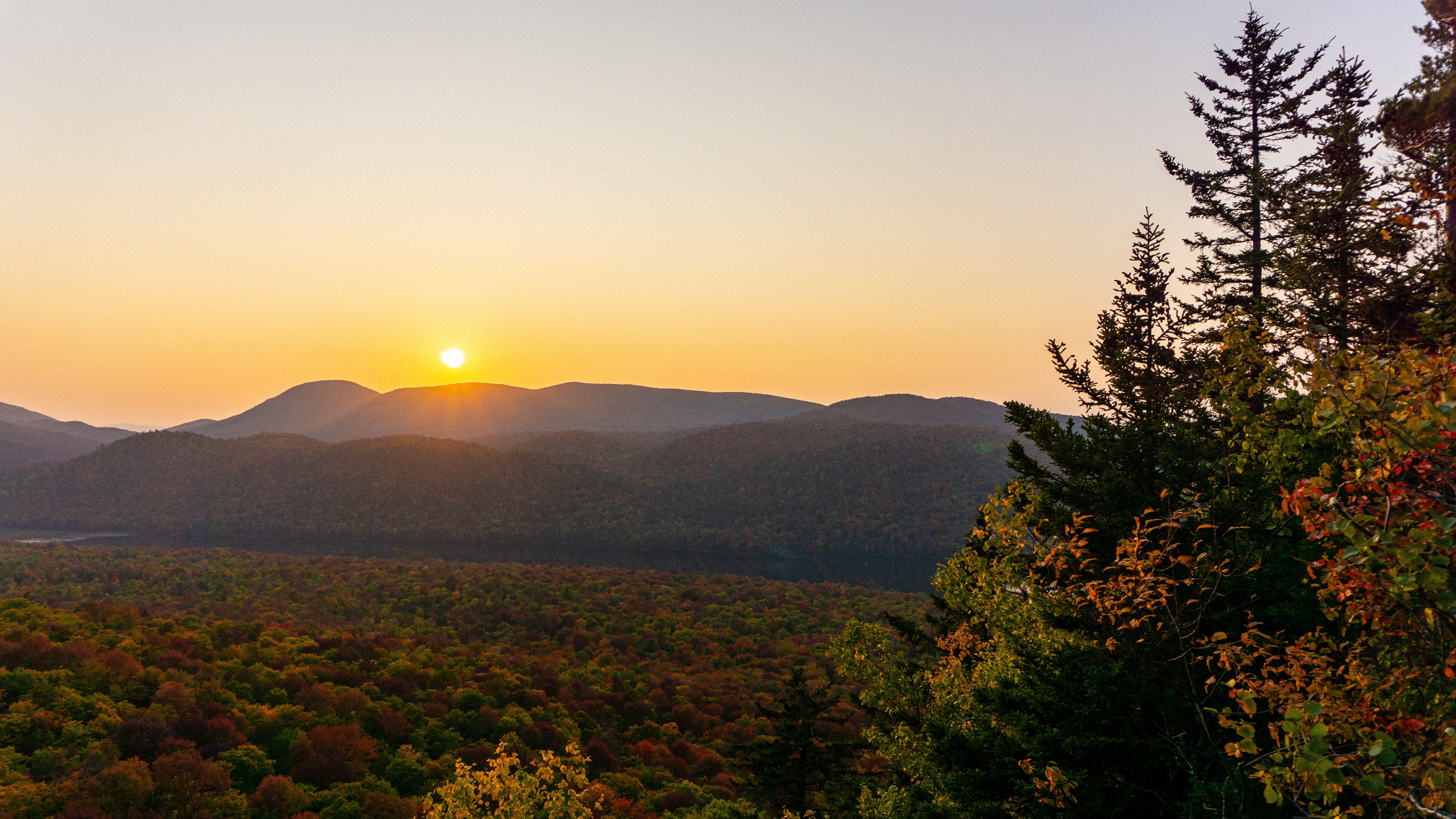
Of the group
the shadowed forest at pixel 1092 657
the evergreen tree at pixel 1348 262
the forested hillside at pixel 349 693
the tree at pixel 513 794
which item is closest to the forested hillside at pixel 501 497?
the forested hillside at pixel 349 693

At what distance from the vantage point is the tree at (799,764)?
1820cm

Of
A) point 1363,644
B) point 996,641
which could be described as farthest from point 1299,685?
point 996,641

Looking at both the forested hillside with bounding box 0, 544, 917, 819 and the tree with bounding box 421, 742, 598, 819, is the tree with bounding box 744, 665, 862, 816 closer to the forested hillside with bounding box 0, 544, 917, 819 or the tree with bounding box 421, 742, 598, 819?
the forested hillside with bounding box 0, 544, 917, 819

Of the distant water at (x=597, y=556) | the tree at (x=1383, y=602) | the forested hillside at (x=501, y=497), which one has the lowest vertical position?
the distant water at (x=597, y=556)

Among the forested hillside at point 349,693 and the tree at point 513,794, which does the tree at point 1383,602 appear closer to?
the tree at point 513,794

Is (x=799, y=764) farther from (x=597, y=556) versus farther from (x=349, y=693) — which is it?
(x=597, y=556)

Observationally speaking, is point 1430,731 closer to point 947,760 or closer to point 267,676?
point 947,760

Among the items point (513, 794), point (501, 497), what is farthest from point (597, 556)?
point (513, 794)

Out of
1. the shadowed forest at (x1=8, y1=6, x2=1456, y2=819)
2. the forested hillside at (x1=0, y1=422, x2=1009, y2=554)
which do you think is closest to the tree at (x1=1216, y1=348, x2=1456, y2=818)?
the shadowed forest at (x1=8, y1=6, x2=1456, y2=819)

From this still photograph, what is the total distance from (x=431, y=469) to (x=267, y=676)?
553ft

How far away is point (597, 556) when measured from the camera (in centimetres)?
14012

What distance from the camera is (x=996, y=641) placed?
12812mm

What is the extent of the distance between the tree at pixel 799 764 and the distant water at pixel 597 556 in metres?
92.2

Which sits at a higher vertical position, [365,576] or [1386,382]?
[1386,382]
